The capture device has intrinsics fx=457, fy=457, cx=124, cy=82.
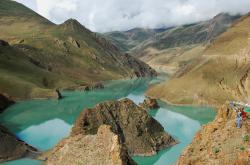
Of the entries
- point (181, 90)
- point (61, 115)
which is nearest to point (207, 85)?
point (181, 90)

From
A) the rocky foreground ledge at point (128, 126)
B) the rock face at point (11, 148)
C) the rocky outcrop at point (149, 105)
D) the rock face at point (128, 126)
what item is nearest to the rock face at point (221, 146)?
the rocky foreground ledge at point (128, 126)

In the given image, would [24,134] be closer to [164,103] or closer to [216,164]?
[164,103]

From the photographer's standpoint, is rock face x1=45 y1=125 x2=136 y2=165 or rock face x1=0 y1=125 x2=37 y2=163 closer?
rock face x1=45 y1=125 x2=136 y2=165

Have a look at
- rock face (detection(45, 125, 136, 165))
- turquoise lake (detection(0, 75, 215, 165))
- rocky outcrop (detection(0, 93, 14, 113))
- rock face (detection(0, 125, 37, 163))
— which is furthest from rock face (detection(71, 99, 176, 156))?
rocky outcrop (detection(0, 93, 14, 113))

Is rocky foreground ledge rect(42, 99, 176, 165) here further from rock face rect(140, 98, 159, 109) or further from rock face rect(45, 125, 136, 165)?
rock face rect(140, 98, 159, 109)

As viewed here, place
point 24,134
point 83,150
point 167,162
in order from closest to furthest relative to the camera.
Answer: point 83,150 < point 167,162 < point 24,134

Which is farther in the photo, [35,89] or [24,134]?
[35,89]
